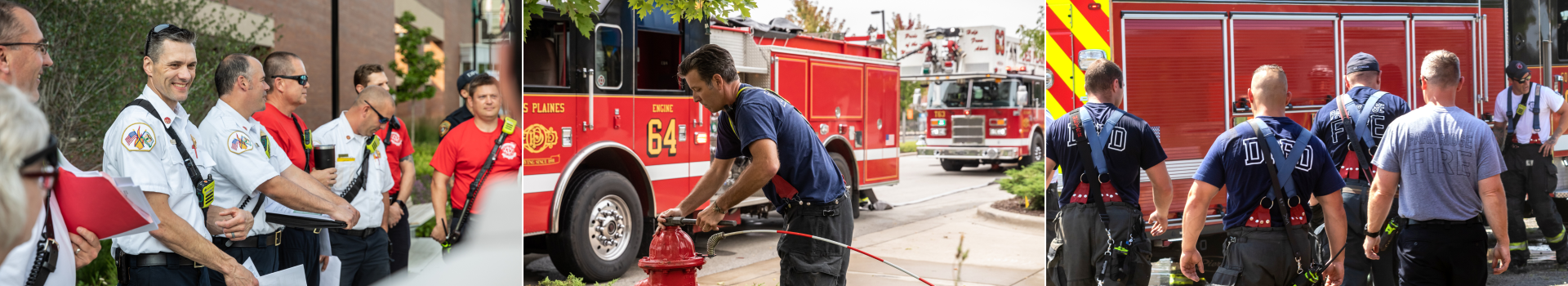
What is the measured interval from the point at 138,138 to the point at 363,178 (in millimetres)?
1492

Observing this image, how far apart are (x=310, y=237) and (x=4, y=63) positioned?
60.5 inches

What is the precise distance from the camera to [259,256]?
10.0 feet

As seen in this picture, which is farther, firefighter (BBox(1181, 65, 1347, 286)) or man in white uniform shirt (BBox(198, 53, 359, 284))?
firefighter (BBox(1181, 65, 1347, 286))

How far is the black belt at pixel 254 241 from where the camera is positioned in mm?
2913

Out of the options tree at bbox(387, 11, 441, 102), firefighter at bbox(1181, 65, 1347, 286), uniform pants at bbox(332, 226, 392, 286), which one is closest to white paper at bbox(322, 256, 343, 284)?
uniform pants at bbox(332, 226, 392, 286)

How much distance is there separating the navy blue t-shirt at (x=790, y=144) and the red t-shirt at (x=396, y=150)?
1974 millimetres

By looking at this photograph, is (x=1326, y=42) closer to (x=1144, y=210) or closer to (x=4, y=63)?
(x=1144, y=210)

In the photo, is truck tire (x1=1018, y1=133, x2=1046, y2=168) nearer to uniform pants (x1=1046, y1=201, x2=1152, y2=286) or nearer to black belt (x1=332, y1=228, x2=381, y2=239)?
uniform pants (x1=1046, y1=201, x2=1152, y2=286)

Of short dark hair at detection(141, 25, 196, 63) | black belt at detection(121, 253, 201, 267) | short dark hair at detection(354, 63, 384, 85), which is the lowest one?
black belt at detection(121, 253, 201, 267)

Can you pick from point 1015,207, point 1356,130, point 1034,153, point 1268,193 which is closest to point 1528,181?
point 1356,130

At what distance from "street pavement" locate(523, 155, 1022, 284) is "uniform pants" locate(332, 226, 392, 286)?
1095 mm

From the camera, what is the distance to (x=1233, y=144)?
Result: 3146 mm

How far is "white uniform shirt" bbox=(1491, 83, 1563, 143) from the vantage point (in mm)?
4328

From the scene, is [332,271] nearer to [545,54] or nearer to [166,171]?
→ [545,54]
